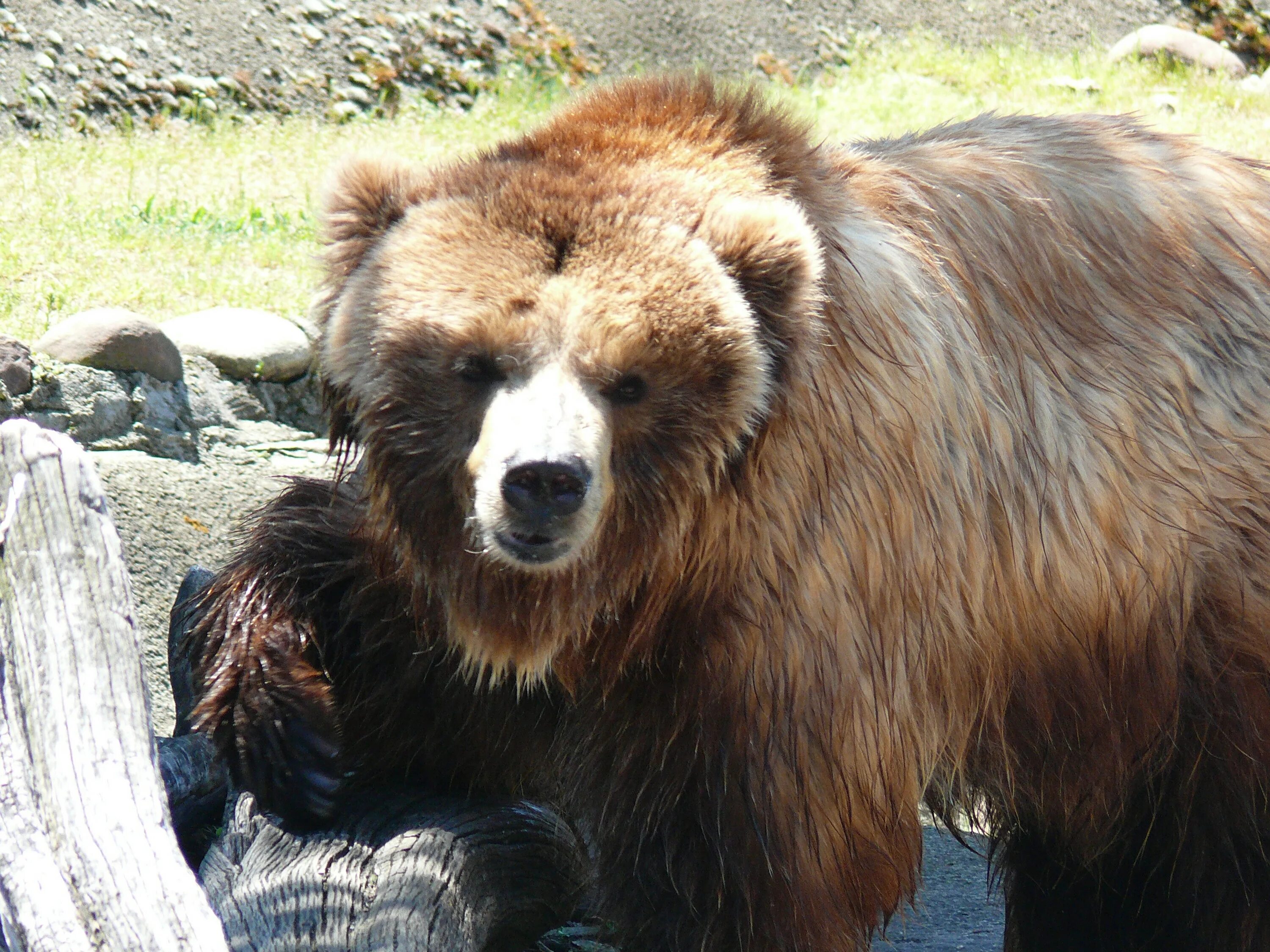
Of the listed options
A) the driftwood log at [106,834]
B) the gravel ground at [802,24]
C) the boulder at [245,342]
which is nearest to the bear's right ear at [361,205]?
the driftwood log at [106,834]

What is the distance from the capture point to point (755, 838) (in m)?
2.94

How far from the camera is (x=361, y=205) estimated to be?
3012 millimetres

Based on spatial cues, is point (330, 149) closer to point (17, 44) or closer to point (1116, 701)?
point (17, 44)

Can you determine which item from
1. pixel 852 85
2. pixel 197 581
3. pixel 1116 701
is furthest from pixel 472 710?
pixel 852 85

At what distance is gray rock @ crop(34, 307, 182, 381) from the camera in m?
5.32

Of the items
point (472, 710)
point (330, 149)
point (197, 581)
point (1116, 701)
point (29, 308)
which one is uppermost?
point (1116, 701)

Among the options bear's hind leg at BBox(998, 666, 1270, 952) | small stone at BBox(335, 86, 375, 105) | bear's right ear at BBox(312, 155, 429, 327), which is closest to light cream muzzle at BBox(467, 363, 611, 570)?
bear's right ear at BBox(312, 155, 429, 327)

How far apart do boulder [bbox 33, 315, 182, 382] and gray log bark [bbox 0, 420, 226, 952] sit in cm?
291

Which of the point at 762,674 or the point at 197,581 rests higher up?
the point at 762,674

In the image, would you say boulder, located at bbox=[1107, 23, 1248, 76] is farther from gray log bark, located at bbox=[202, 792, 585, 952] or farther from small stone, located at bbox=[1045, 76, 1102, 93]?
gray log bark, located at bbox=[202, 792, 585, 952]

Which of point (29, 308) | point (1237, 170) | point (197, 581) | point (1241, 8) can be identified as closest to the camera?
point (1237, 170)

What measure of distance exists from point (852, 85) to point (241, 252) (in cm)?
728

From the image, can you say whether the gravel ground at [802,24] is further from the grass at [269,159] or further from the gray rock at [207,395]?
the gray rock at [207,395]

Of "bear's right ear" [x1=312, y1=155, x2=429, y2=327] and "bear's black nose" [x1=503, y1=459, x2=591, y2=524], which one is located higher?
"bear's right ear" [x1=312, y1=155, x2=429, y2=327]
